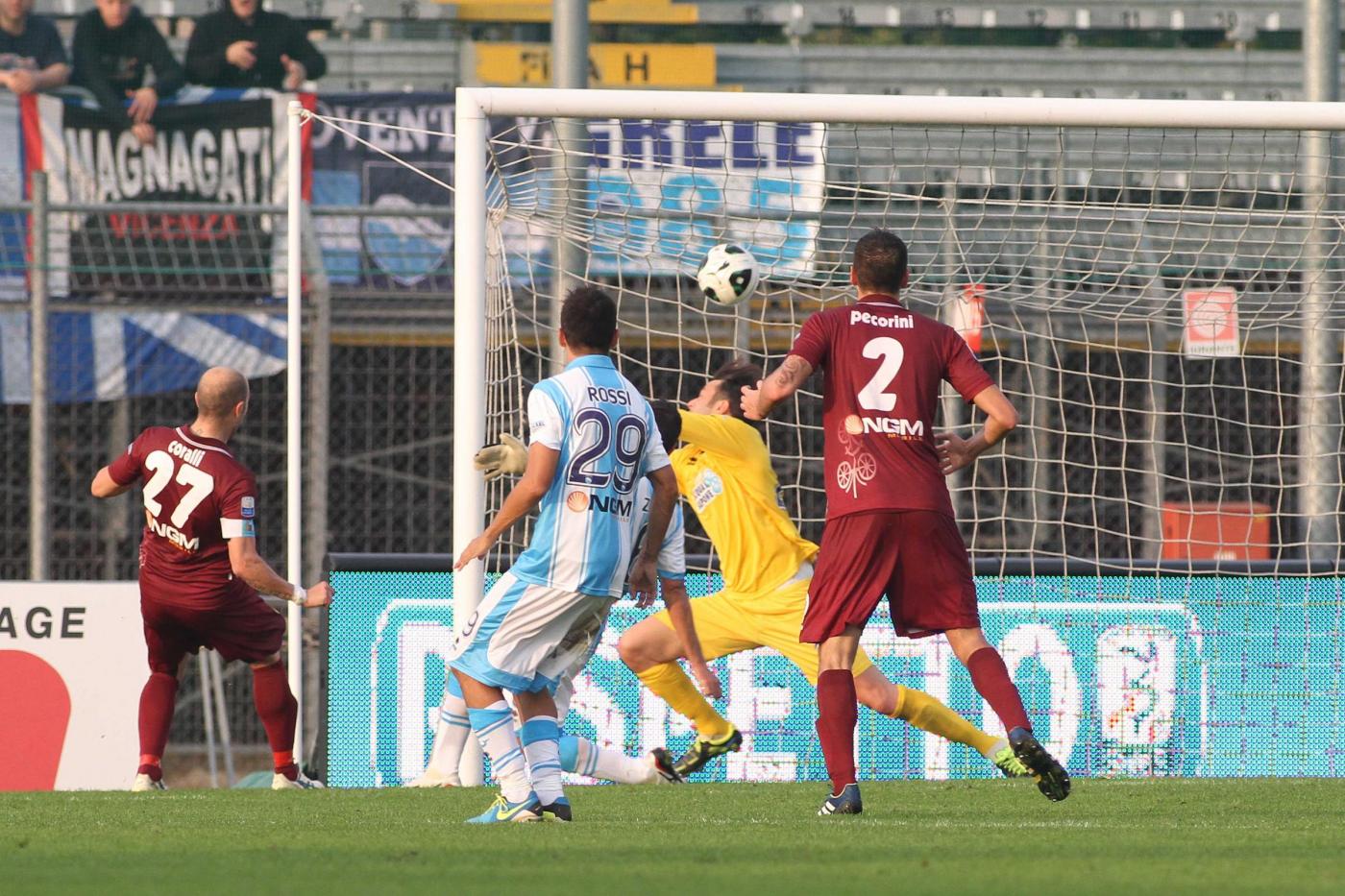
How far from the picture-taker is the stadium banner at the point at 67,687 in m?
9.20

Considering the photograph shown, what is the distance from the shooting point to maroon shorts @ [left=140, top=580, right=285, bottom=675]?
8.03 metres

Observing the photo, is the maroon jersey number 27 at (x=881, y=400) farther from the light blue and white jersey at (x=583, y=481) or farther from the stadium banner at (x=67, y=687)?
the stadium banner at (x=67, y=687)

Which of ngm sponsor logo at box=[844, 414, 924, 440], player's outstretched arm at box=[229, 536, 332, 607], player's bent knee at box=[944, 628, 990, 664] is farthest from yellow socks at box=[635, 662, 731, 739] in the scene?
ngm sponsor logo at box=[844, 414, 924, 440]

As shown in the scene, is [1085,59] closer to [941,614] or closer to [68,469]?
[68,469]

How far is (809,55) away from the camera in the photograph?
16.0 m

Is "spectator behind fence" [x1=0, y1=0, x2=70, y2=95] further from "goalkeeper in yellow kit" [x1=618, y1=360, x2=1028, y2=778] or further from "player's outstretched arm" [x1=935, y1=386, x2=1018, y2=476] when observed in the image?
"player's outstretched arm" [x1=935, y1=386, x2=1018, y2=476]

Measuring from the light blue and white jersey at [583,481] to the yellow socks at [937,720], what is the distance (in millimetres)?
2155

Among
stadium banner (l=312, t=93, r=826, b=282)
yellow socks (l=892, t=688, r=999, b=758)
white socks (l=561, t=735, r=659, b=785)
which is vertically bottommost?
white socks (l=561, t=735, r=659, b=785)

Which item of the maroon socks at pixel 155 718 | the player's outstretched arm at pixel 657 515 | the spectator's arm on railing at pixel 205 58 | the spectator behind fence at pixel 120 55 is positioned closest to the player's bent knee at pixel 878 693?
the player's outstretched arm at pixel 657 515

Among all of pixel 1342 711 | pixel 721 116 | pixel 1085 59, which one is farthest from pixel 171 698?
pixel 1085 59

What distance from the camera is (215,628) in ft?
26.5

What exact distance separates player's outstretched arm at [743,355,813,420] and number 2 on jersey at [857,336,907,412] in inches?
8.3

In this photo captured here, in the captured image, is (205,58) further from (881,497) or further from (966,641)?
(966,641)

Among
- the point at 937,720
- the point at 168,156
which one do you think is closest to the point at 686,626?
the point at 937,720
